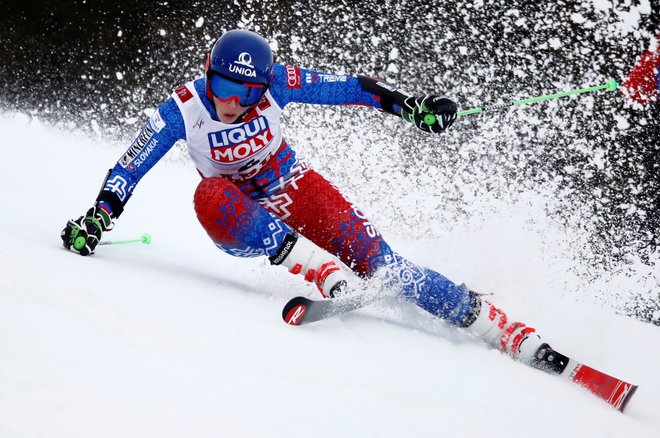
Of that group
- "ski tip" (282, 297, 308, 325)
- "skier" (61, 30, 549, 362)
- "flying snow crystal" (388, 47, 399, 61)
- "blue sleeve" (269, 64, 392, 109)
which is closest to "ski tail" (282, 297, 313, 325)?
"ski tip" (282, 297, 308, 325)

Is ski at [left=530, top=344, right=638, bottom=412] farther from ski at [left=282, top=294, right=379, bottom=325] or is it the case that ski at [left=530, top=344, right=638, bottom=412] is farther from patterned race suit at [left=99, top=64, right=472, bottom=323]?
ski at [left=282, top=294, right=379, bottom=325]

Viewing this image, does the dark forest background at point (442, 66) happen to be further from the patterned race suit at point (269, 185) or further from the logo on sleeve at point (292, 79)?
the logo on sleeve at point (292, 79)

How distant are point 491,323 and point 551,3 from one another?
7.14 feet

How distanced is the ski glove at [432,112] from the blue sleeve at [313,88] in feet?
0.56

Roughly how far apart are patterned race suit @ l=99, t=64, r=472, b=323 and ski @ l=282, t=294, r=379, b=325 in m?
0.27

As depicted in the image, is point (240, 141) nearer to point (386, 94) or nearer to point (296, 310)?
point (386, 94)

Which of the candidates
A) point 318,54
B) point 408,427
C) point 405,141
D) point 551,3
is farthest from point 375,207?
point 408,427

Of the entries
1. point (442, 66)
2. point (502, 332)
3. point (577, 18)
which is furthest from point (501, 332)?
point (442, 66)

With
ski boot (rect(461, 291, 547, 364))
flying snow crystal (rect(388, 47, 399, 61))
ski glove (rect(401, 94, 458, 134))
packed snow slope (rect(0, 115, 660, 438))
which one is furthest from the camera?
flying snow crystal (rect(388, 47, 399, 61))

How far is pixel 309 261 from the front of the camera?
224cm

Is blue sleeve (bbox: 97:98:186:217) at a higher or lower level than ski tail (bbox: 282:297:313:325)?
higher

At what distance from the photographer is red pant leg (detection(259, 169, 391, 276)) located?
2.37 metres

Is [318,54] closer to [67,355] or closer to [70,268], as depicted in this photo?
[70,268]

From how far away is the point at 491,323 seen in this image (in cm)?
225
